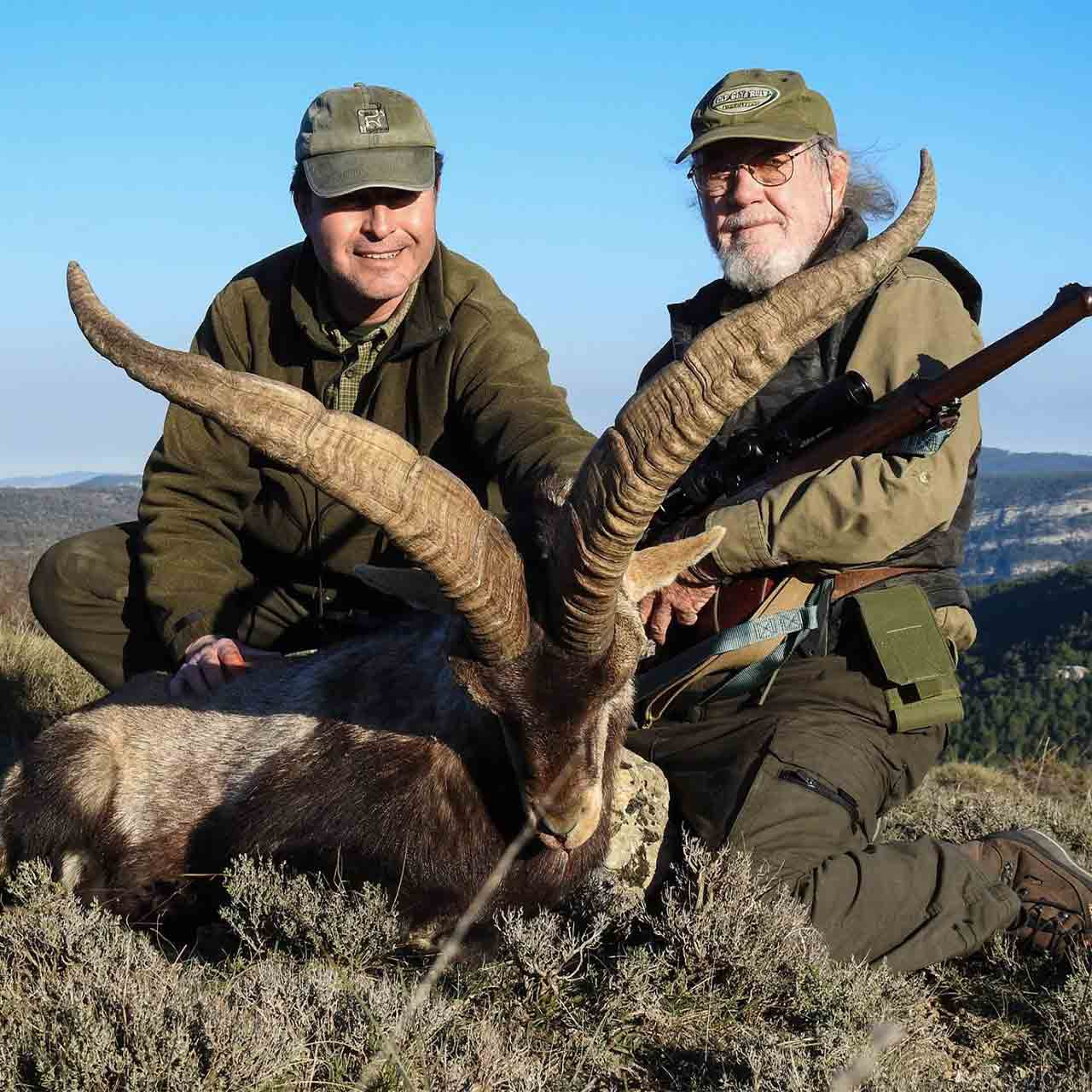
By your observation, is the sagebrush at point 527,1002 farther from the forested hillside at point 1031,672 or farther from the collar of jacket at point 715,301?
the forested hillside at point 1031,672

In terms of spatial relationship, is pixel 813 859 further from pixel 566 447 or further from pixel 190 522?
pixel 190 522

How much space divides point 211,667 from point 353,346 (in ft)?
6.28

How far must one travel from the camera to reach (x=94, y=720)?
6.20m

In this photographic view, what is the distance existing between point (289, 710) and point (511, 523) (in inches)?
52.8

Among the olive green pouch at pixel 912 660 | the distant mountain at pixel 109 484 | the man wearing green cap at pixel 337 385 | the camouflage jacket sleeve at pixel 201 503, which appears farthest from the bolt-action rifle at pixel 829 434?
the distant mountain at pixel 109 484

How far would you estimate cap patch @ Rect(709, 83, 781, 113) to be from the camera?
6.50 metres

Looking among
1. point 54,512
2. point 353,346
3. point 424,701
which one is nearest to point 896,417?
point 424,701

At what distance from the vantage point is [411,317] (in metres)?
6.99

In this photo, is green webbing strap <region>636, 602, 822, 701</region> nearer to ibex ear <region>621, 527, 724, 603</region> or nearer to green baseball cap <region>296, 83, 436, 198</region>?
ibex ear <region>621, 527, 724, 603</region>

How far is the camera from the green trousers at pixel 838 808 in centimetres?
523

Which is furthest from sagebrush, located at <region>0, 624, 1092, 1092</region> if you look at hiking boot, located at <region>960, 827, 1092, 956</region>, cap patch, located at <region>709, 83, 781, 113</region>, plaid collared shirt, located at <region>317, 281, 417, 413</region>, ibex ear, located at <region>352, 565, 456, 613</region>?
cap patch, located at <region>709, 83, 781, 113</region>

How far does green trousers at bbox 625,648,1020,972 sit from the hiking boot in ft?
0.45

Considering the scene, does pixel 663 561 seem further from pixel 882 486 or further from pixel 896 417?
pixel 896 417

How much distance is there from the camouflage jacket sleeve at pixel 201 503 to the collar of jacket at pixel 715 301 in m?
2.35
